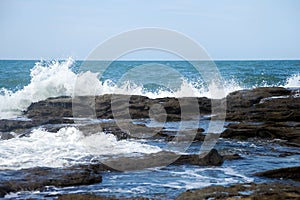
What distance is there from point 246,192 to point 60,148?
4952mm

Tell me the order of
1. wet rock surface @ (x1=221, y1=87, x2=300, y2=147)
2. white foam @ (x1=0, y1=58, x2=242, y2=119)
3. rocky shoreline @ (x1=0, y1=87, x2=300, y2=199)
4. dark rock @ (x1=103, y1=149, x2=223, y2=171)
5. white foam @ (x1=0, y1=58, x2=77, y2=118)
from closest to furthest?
rocky shoreline @ (x1=0, y1=87, x2=300, y2=199) < dark rock @ (x1=103, y1=149, x2=223, y2=171) < wet rock surface @ (x1=221, y1=87, x2=300, y2=147) < white foam @ (x1=0, y1=58, x2=242, y2=119) < white foam @ (x1=0, y1=58, x2=77, y2=118)

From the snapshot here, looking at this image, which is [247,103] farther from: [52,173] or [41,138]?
[52,173]

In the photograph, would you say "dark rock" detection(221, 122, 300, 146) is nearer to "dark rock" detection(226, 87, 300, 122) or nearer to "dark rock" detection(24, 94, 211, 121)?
"dark rock" detection(226, 87, 300, 122)

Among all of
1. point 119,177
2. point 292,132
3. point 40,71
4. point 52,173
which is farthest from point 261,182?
point 40,71

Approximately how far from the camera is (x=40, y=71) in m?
22.7

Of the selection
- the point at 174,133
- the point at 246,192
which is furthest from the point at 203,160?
the point at 174,133

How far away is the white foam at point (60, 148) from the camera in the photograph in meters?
8.23

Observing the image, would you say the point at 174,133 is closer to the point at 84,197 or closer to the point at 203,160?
the point at 203,160

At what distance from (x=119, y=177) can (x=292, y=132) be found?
5585mm

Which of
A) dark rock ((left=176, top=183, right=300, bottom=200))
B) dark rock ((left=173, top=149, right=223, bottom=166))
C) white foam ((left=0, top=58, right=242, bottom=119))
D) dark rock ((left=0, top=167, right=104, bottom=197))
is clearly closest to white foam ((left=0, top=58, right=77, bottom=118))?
white foam ((left=0, top=58, right=242, bottom=119))

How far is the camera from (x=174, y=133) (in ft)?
38.5

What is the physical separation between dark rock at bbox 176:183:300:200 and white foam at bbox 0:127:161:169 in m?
2.90

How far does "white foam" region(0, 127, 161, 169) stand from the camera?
8.23 metres

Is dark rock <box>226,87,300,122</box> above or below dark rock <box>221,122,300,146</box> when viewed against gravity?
above
